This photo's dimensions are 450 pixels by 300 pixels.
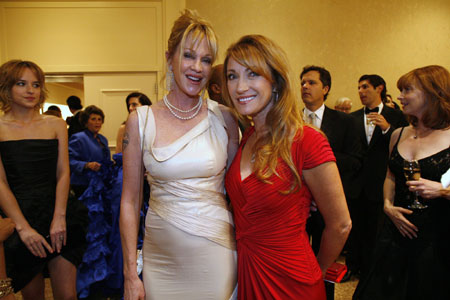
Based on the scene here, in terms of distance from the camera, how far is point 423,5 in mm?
6035

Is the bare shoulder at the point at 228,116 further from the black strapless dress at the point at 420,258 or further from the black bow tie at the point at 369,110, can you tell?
the black bow tie at the point at 369,110

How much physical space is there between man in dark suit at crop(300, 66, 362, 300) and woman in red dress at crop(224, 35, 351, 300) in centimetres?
175

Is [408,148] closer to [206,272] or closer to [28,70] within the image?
[206,272]

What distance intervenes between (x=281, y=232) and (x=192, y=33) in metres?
0.96

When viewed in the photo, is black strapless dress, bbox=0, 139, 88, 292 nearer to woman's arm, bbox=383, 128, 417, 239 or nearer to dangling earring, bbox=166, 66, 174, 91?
dangling earring, bbox=166, 66, 174, 91

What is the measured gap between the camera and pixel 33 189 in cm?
217

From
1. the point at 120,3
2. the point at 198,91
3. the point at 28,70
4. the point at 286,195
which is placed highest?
the point at 120,3

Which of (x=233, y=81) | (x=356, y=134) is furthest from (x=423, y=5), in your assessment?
(x=233, y=81)

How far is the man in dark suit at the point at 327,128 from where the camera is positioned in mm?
3176

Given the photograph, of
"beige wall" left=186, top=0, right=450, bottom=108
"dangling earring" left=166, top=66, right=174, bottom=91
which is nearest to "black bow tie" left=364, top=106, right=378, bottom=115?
"beige wall" left=186, top=0, right=450, bottom=108

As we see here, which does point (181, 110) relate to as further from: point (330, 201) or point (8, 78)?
point (8, 78)

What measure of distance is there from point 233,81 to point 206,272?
33.8 inches

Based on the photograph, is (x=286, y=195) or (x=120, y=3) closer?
(x=286, y=195)

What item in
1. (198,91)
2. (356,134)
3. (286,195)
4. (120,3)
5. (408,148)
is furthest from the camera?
(120,3)
